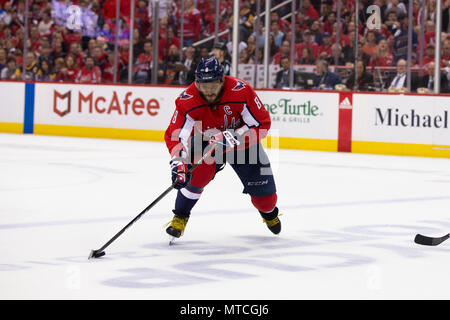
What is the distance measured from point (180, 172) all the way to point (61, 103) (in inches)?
377

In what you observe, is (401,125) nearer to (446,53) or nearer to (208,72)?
(446,53)

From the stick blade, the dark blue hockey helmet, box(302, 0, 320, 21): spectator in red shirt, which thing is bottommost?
the stick blade

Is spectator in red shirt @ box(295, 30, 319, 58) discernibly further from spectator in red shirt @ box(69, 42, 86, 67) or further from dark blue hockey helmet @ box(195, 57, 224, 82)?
dark blue hockey helmet @ box(195, 57, 224, 82)

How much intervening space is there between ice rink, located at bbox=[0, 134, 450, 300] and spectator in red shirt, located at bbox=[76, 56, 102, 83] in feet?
15.4

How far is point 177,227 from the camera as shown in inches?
192

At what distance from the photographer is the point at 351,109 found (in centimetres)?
1160

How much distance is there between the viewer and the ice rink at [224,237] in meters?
3.66

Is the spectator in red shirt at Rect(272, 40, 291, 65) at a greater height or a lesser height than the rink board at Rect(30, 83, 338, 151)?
greater

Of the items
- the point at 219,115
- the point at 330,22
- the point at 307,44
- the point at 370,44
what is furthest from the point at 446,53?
the point at 219,115

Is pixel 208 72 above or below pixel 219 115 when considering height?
above

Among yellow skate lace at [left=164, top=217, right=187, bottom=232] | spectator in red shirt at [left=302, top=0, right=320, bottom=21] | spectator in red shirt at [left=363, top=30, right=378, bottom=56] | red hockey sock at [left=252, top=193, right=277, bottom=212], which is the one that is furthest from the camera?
spectator in red shirt at [left=302, top=0, right=320, bottom=21]

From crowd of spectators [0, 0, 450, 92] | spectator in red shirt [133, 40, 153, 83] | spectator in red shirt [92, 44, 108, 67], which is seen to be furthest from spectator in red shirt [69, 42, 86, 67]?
spectator in red shirt [133, 40, 153, 83]

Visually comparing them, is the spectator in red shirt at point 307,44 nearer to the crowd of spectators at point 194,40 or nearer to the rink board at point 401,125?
the crowd of spectators at point 194,40

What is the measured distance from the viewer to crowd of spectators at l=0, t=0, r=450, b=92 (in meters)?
11.1
